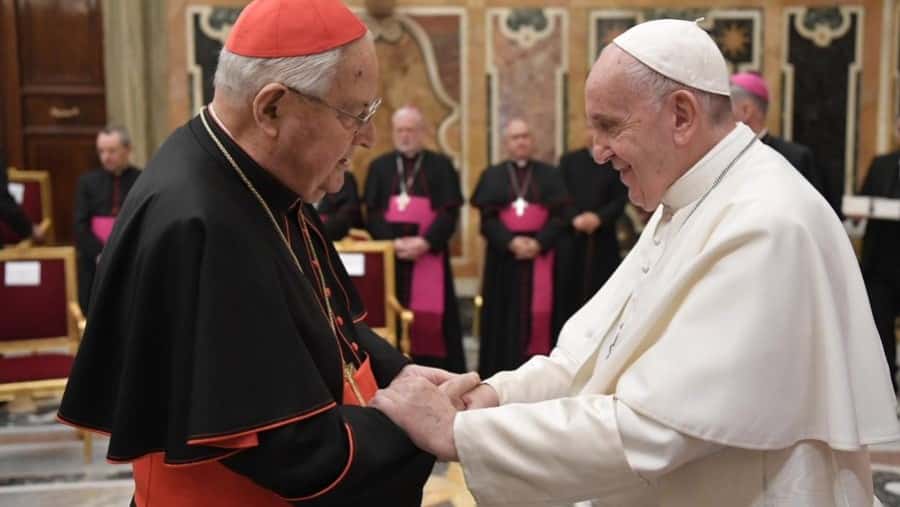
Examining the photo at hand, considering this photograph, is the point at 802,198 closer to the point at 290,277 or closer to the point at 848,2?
the point at 290,277

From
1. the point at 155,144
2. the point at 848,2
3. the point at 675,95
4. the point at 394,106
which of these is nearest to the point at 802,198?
the point at 675,95

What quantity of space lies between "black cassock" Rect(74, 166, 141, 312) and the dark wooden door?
2081mm

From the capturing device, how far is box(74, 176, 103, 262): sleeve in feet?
23.8

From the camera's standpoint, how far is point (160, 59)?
900 centimetres

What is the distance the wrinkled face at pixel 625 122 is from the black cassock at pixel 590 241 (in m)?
4.89

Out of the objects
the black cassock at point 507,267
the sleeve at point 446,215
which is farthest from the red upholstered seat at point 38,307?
the black cassock at point 507,267

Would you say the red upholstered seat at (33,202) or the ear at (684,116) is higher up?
the ear at (684,116)

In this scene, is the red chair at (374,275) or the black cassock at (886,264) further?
the black cassock at (886,264)

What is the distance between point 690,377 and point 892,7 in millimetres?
7680

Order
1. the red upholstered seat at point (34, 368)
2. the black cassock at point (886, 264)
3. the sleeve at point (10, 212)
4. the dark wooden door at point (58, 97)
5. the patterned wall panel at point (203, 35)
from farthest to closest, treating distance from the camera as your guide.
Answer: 1. the dark wooden door at point (58, 97)
2. the patterned wall panel at point (203, 35)
3. the sleeve at point (10, 212)
4. the black cassock at point (886, 264)
5. the red upholstered seat at point (34, 368)

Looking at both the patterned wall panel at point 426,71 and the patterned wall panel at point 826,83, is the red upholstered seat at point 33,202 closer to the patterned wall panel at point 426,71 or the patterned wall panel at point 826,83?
the patterned wall panel at point 426,71

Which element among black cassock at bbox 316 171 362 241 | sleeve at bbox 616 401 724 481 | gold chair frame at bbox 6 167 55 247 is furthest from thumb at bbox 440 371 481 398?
gold chair frame at bbox 6 167 55 247

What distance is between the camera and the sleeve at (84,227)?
7262 mm

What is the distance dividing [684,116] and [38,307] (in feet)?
15.0
